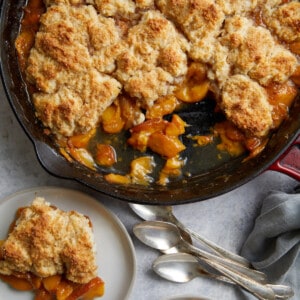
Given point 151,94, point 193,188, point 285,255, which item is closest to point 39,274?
point 193,188

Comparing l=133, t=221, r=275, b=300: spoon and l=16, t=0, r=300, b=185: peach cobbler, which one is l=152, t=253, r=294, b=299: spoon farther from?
l=16, t=0, r=300, b=185: peach cobbler

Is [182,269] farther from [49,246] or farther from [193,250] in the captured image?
[49,246]

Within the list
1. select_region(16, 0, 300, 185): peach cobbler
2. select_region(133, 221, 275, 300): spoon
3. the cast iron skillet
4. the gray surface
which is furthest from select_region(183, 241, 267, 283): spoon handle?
select_region(16, 0, 300, 185): peach cobbler

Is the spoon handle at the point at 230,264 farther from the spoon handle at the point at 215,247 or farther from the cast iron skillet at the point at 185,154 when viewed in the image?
the cast iron skillet at the point at 185,154

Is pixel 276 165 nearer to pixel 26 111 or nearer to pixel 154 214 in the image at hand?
pixel 154 214

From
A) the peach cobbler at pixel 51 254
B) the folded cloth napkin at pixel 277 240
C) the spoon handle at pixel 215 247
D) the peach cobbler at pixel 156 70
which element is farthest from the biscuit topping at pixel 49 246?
the folded cloth napkin at pixel 277 240

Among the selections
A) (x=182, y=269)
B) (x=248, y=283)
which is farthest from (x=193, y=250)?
(x=248, y=283)

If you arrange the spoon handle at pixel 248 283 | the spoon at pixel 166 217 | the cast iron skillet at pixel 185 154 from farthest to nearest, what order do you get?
1. the spoon at pixel 166 217
2. the spoon handle at pixel 248 283
3. the cast iron skillet at pixel 185 154
